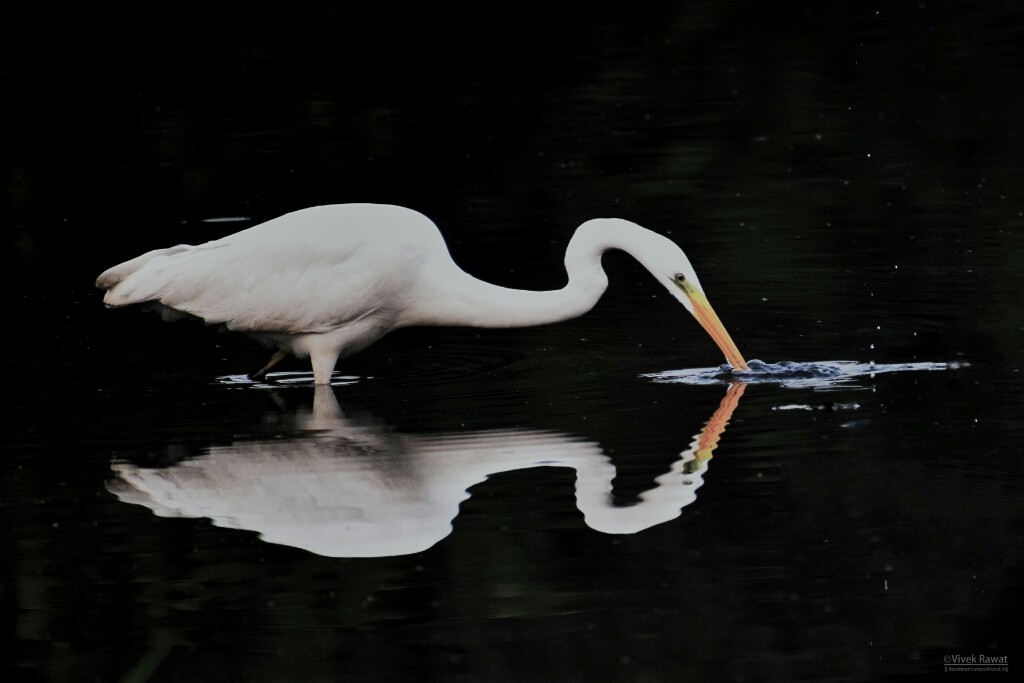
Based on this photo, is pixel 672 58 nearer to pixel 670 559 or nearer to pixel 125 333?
pixel 125 333

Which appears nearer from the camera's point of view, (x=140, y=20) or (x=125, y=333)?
(x=125, y=333)

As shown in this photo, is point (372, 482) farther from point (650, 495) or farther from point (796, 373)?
point (796, 373)

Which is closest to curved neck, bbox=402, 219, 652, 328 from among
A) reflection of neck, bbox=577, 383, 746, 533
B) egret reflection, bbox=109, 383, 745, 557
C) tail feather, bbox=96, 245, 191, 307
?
egret reflection, bbox=109, 383, 745, 557

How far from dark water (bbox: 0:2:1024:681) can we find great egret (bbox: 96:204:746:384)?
1.05ft

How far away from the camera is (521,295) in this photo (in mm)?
9750

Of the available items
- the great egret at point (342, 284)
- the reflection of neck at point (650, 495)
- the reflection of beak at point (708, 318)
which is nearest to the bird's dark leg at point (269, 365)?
the great egret at point (342, 284)

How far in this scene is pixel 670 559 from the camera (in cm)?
655

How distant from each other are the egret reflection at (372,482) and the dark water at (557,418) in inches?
0.8

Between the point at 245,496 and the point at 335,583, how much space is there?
1.19 meters

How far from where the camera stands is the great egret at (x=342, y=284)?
9633 millimetres

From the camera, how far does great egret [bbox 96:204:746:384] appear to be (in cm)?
963

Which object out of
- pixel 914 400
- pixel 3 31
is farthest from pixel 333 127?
pixel 914 400

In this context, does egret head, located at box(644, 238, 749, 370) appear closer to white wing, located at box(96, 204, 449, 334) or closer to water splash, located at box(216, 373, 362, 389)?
white wing, located at box(96, 204, 449, 334)

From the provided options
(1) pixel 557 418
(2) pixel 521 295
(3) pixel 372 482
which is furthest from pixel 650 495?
(2) pixel 521 295
